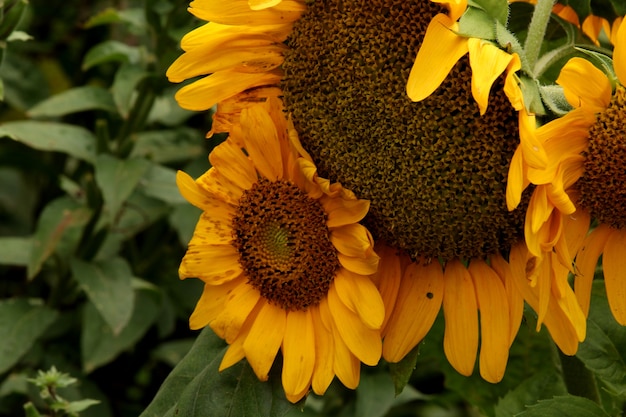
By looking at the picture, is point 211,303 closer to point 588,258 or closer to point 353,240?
point 353,240

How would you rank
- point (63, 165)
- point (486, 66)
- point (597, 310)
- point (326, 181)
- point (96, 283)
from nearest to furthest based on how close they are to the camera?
1. point (486, 66)
2. point (326, 181)
3. point (597, 310)
4. point (96, 283)
5. point (63, 165)

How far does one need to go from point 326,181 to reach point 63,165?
3.50 feet

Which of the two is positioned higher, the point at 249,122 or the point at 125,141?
the point at 249,122

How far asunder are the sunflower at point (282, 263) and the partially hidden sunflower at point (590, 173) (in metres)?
0.20

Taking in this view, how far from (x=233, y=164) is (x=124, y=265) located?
1.80ft

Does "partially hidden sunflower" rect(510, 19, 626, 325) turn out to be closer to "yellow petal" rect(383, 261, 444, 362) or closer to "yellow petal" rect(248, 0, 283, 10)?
"yellow petal" rect(383, 261, 444, 362)

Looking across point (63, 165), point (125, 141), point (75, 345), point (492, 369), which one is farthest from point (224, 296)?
point (63, 165)

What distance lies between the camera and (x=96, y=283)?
5.08 feet

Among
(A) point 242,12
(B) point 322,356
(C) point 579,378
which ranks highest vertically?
(A) point 242,12

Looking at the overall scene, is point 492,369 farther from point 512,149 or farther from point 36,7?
point 36,7

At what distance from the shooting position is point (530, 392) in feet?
4.37

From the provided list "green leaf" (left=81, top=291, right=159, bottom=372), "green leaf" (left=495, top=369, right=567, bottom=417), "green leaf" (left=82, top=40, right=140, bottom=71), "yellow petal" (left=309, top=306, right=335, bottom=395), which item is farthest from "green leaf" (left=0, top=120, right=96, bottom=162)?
"green leaf" (left=495, top=369, right=567, bottom=417)

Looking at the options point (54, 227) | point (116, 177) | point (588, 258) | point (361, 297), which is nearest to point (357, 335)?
point (361, 297)

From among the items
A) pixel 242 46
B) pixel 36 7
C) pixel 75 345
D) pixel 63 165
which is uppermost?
pixel 242 46
